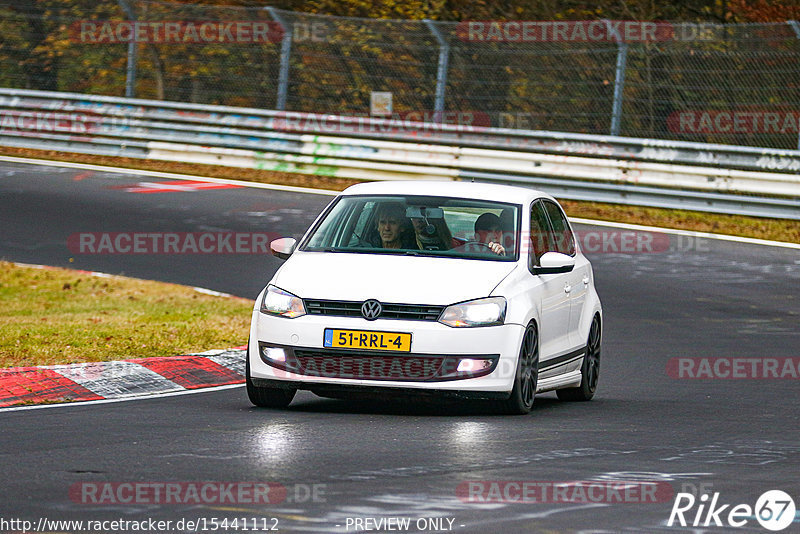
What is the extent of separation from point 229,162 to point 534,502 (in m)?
20.2

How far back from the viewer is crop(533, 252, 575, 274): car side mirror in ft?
32.9

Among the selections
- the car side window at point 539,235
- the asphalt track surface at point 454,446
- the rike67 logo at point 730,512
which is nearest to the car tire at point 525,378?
the asphalt track surface at point 454,446

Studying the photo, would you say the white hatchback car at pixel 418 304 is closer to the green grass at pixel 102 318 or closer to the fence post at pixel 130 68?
the green grass at pixel 102 318

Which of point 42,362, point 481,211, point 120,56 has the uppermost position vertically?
point 120,56

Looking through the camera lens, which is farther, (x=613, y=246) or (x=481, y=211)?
(x=613, y=246)

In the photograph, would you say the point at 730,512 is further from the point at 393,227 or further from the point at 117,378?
the point at 117,378

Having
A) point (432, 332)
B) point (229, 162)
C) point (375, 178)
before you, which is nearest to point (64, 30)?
point (229, 162)

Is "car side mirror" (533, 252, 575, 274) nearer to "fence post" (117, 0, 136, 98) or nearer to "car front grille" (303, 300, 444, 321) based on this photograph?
"car front grille" (303, 300, 444, 321)

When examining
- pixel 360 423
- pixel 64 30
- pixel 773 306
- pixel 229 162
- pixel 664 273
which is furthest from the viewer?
pixel 64 30

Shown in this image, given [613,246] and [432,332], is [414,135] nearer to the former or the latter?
[613,246]

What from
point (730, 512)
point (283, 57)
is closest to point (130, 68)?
point (283, 57)

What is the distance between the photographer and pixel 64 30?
28.2 meters

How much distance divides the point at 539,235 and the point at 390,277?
64.7 inches

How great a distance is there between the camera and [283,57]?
25906 millimetres
